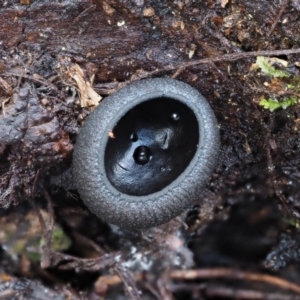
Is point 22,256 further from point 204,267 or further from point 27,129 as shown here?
point 204,267

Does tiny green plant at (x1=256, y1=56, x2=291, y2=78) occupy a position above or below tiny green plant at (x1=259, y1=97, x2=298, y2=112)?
above

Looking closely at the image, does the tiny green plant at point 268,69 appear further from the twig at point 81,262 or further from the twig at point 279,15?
the twig at point 81,262

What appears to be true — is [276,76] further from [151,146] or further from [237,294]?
[237,294]

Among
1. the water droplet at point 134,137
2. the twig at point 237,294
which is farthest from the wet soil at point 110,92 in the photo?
the water droplet at point 134,137

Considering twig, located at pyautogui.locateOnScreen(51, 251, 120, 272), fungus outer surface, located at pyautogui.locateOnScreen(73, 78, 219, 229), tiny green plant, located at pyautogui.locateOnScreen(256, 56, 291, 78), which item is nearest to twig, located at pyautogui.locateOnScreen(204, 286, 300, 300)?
twig, located at pyautogui.locateOnScreen(51, 251, 120, 272)

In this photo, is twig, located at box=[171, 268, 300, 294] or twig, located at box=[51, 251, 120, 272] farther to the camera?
twig, located at box=[171, 268, 300, 294]

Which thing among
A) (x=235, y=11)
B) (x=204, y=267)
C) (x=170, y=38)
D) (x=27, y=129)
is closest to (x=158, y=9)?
(x=170, y=38)

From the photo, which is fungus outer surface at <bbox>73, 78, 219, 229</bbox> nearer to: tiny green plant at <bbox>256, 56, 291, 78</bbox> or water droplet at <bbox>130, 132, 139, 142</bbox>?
water droplet at <bbox>130, 132, 139, 142</bbox>
